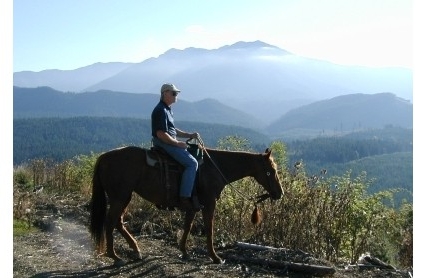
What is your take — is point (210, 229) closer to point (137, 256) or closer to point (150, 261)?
A: point (150, 261)

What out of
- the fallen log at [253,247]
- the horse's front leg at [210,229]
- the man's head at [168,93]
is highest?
the man's head at [168,93]

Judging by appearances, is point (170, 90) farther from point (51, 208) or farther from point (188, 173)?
point (51, 208)

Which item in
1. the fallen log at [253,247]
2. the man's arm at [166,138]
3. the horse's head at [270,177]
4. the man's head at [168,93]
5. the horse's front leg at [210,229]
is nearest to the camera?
the man's arm at [166,138]

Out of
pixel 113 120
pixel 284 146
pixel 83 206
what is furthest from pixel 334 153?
pixel 83 206

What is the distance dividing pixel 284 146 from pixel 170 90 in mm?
16702

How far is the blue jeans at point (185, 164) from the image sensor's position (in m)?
7.65

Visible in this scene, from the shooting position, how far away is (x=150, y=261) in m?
7.80

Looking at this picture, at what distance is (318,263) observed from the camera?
802 centimetres

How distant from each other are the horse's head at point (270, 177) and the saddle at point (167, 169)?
1.44 meters

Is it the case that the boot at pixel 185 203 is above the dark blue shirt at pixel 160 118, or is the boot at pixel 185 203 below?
below

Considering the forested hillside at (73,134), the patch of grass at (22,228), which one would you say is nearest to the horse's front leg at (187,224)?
the patch of grass at (22,228)

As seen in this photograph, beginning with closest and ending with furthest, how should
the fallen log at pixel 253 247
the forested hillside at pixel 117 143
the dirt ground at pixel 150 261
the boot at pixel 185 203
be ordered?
the dirt ground at pixel 150 261, the boot at pixel 185 203, the fallen log at pixel 253 247, the forested hillside at pixel 117 143

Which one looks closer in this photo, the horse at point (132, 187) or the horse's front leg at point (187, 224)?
the horse at point (132, 187)

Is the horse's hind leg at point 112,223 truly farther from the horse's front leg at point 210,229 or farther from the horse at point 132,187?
the horse's front leg at point 210,229
